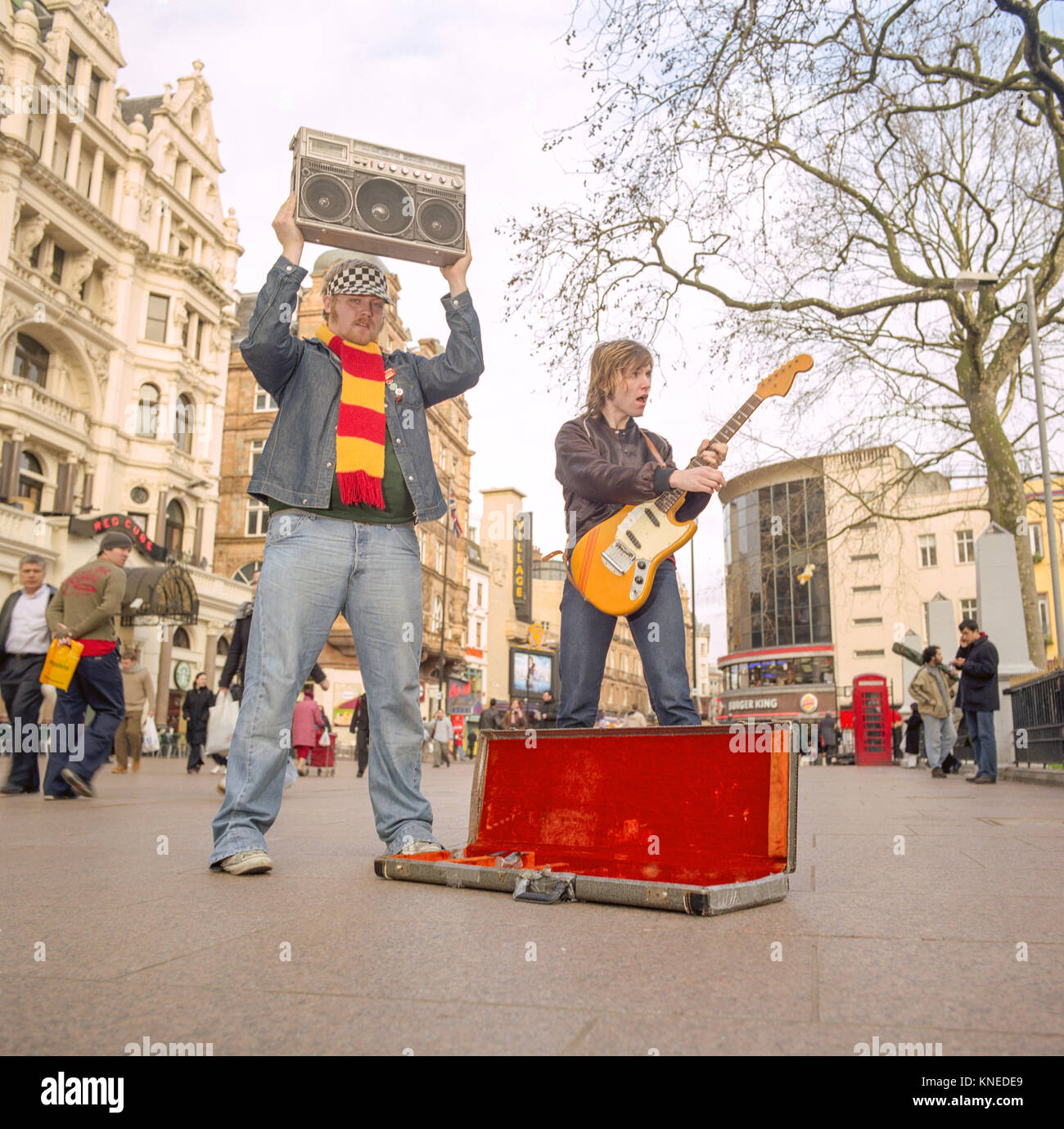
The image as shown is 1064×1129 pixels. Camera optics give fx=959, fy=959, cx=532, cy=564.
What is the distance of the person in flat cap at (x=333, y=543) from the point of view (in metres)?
3.53

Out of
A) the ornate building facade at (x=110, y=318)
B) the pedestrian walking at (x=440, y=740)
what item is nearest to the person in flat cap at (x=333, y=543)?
the pedestrian walking at (x=440, y=740)

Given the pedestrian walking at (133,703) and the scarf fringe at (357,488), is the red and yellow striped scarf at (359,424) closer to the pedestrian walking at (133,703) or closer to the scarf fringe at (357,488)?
the scarf fringe at (357,488)

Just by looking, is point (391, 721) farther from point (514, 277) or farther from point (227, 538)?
point (227, 538)

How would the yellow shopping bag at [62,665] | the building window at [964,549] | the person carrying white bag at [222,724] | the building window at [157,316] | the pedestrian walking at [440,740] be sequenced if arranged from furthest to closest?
1. the building window at [964,549]
2. the building window at [157,316]
3. the pedestrian walking at [440,740]
4. the person carrying white bag at [222,724]
5. the yellow shopping bag at [62,665]

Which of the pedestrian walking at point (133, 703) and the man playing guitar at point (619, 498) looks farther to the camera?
the pedestrian walking at point (133, 703)

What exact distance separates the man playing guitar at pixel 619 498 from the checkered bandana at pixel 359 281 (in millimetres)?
955

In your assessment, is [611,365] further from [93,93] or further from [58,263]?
[93,93]

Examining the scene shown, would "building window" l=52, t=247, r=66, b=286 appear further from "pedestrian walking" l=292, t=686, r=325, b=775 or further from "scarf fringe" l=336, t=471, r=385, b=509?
"scarf fringe" l=336, t=471, r=385, b=509

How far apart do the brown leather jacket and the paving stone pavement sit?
5.14ft

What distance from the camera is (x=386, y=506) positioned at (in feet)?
12.3

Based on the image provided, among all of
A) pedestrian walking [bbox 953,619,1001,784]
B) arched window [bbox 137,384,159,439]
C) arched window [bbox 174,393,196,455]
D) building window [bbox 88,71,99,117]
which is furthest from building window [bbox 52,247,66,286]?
pedestrian walking [bbox 953,619,1001,784]

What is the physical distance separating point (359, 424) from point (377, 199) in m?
0.87

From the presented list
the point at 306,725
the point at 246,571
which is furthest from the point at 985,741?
the point at 246,571

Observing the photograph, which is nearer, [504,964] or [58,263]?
[504,964]
